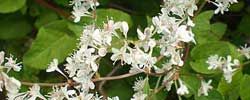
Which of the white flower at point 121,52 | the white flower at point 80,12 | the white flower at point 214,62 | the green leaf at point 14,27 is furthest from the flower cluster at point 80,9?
the green leaf at point 14,27

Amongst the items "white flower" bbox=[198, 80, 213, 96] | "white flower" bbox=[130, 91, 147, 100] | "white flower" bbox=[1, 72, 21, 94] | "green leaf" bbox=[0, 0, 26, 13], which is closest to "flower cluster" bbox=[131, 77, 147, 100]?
"white flower" bbox=[130, 91, 147, 100]

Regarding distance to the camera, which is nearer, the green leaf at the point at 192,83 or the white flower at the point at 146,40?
the white flower at the point at 146,40

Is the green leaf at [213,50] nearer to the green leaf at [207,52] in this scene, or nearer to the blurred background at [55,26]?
the green leaf at [207,52]

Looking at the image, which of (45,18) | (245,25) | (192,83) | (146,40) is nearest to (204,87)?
(192,83)

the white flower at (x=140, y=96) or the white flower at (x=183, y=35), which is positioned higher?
the white flower at (x=183, y=35)

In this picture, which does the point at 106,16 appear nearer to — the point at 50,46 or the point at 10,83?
the point at 50,46

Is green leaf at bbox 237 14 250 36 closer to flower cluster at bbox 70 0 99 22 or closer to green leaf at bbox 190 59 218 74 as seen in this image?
green leaf at bbox 190 59 218 74

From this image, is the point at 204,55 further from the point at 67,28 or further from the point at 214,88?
the point at 67,28
